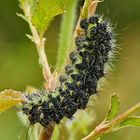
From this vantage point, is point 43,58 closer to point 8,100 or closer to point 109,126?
point 8,100

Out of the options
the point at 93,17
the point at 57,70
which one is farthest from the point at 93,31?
the point at 57,70

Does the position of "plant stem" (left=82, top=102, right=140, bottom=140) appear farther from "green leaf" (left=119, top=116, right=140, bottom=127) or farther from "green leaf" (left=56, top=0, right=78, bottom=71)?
"green leaf" (left=56, top=0, right=78, bottom=71)

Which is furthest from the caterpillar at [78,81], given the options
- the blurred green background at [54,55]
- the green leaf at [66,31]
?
the blurred green background at [54,55]

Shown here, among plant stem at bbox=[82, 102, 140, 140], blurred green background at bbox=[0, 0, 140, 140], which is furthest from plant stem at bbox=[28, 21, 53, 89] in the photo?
blurred green background at bbox=[0, 0, 140, 140]

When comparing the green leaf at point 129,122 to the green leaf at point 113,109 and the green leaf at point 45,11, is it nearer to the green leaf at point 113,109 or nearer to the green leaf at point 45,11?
the green leaf at point 113,109

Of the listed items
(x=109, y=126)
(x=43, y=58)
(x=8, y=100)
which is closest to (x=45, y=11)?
(x=43, y=58)

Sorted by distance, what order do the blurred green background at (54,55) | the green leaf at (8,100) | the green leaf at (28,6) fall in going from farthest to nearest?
the blurred green background at (54,55) → the green leaf at (28,6) → the green leaf at (8,100)

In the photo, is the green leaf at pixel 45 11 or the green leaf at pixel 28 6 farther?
the green leaf at pixel 28 6

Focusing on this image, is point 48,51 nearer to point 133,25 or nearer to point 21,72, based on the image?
point 21,72
